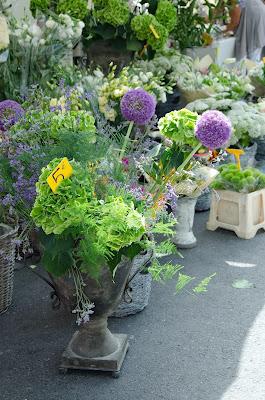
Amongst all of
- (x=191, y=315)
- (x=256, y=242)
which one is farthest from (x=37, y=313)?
(x=256, y=242)

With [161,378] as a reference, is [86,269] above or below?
above

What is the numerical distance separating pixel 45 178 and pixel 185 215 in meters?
1.76

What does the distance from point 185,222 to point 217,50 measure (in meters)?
3.41

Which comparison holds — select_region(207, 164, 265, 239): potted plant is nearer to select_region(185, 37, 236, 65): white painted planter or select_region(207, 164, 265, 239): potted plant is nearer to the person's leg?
select_region(185, 37, 236, 65): white painted planter

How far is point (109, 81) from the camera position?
161 inches

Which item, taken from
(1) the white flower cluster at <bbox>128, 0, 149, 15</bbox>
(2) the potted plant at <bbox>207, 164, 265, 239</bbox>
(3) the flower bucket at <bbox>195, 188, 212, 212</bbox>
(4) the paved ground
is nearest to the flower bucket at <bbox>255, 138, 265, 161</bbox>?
(3) the flower bucket at <bbox>195, 188, 212, 212</bbox>

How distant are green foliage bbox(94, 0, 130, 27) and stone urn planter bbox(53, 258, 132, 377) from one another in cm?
290

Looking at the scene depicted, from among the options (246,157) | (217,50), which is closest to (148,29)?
(246,157)

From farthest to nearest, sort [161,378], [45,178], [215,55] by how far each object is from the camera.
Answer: [215,55], [161,378], [45,178]

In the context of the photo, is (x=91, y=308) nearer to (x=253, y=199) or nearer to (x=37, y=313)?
(x=37, y=313)

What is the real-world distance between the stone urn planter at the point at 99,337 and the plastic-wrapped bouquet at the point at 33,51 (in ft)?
6.41

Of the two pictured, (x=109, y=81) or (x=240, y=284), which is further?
(x=109, y=81)

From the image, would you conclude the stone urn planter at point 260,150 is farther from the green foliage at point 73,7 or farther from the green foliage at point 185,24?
the green foliage at point 73,7

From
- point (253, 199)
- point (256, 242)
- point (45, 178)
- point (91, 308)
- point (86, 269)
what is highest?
point (45, 178)
